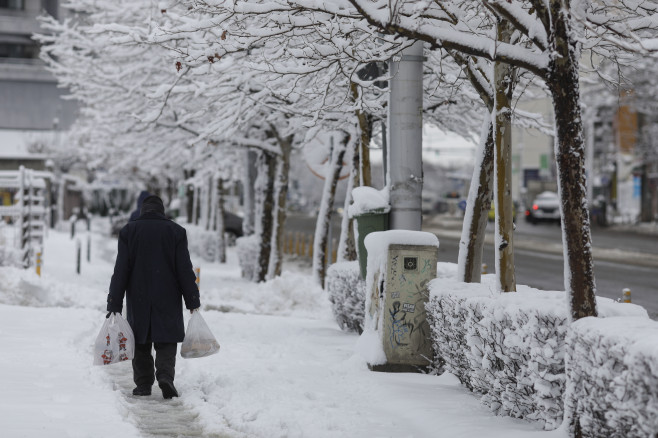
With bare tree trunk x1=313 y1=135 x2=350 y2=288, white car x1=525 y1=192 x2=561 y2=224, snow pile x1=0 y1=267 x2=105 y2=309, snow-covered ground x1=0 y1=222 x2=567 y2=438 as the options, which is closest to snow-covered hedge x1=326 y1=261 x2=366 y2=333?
snow-covered ground x1=0 y1=222 x2=567 y2=438

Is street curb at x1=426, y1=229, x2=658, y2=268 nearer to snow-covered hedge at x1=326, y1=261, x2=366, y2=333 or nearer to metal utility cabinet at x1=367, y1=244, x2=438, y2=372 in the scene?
snow-covered hedge at x1=326, y1=261, x2=366, y2=333

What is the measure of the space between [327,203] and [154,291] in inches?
424

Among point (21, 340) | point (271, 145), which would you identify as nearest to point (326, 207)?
point (271, 145)

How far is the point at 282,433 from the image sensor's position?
6016mm

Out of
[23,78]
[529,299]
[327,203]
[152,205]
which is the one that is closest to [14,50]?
[23,78]

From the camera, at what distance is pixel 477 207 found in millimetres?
8320

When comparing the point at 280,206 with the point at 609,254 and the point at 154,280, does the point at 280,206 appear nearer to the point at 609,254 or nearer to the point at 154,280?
the point at 609,254

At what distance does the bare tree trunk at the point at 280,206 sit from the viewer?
18.7 m

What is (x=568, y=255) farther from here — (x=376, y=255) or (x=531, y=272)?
(x=531, y=272)

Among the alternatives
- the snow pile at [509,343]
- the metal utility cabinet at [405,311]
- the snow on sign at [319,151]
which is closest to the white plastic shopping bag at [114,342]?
the metal utility cabinet at [405,311]

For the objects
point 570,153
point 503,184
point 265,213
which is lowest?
point 265,213

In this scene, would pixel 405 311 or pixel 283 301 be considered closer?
pixel 405 311

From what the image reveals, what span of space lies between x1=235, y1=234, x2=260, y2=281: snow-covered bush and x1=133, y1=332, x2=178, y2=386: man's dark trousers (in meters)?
14.1

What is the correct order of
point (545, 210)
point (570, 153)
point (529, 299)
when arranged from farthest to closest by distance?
point (545, 210) < point (529, 299) < point (570, 153)
